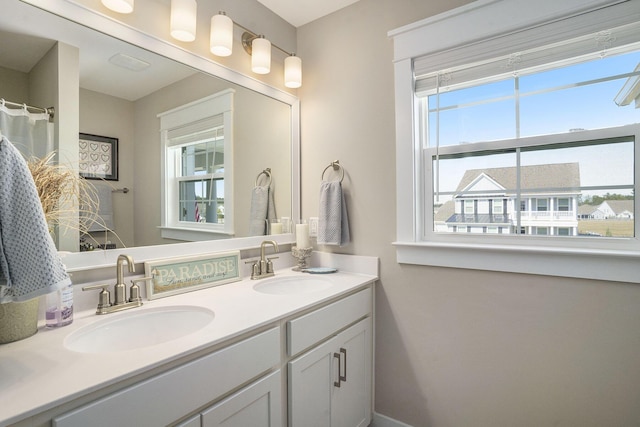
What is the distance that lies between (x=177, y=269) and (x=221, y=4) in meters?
1.28

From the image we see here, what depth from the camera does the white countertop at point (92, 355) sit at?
2.07 feet

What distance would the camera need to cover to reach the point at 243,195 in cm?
172

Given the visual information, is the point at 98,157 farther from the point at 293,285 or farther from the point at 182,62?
the point at 293,285

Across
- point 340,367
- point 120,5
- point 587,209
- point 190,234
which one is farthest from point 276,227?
point 587,209

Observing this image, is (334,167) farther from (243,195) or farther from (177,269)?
(177,269)

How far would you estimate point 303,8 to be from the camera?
185 centimetres

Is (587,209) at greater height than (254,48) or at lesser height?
lesser

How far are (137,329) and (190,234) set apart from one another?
0.47 m

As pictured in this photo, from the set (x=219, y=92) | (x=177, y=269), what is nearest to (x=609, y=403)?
(x=177, y=269)

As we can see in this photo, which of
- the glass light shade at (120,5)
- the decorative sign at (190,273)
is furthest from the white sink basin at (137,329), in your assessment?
the glass light shade at (120,5)

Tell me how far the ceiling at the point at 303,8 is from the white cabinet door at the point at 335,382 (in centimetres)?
172

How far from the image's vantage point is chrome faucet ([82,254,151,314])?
1.10 meters

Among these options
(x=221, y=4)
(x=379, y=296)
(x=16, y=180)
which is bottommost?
(x=379, y=296)

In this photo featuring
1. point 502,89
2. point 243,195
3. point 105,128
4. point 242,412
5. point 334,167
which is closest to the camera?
point 242,412
